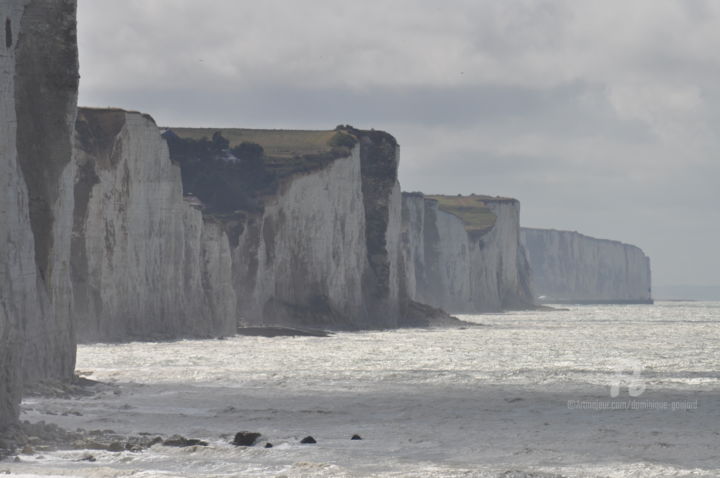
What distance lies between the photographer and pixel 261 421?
23.6 m

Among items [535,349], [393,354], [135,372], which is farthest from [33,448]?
[535,349]

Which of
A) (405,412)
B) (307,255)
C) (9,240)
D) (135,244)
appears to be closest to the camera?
(9,240)

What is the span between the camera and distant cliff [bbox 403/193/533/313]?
434 ft

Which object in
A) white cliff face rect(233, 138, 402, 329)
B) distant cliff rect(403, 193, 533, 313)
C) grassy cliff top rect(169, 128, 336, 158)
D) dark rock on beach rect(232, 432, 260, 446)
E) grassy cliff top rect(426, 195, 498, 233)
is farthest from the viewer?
grassy cliff top rect(426, 195, 498, 233)

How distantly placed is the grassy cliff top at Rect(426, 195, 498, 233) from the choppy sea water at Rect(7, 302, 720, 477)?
98.6 metres

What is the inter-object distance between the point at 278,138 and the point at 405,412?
66114mm

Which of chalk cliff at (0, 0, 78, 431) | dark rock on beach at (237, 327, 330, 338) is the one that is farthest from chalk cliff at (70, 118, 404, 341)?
chalk cliff at (0, 0, 78, 431)

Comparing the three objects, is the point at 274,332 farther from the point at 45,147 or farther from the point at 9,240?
the point at 9,240

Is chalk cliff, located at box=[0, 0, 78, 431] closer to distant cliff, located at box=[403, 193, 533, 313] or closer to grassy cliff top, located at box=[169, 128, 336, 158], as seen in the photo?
grassy cliff top, located at box=[169, 128, 336, 158]

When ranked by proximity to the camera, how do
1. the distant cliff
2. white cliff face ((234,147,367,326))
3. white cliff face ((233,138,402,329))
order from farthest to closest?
the distant cliff → white cliff face ((233,138,402,329)) → white cliff face ((234,147,367,326))

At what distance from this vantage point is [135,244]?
54500 mm

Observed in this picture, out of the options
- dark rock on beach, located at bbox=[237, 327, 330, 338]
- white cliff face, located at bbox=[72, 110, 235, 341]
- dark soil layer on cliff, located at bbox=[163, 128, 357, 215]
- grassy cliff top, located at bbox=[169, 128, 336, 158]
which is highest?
grassy cliff top, located at bbox=[169, 128, 336, 158]

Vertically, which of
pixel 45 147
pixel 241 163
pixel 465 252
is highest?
pixel 241 163

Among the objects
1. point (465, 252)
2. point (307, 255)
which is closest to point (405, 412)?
point (307, 255)
